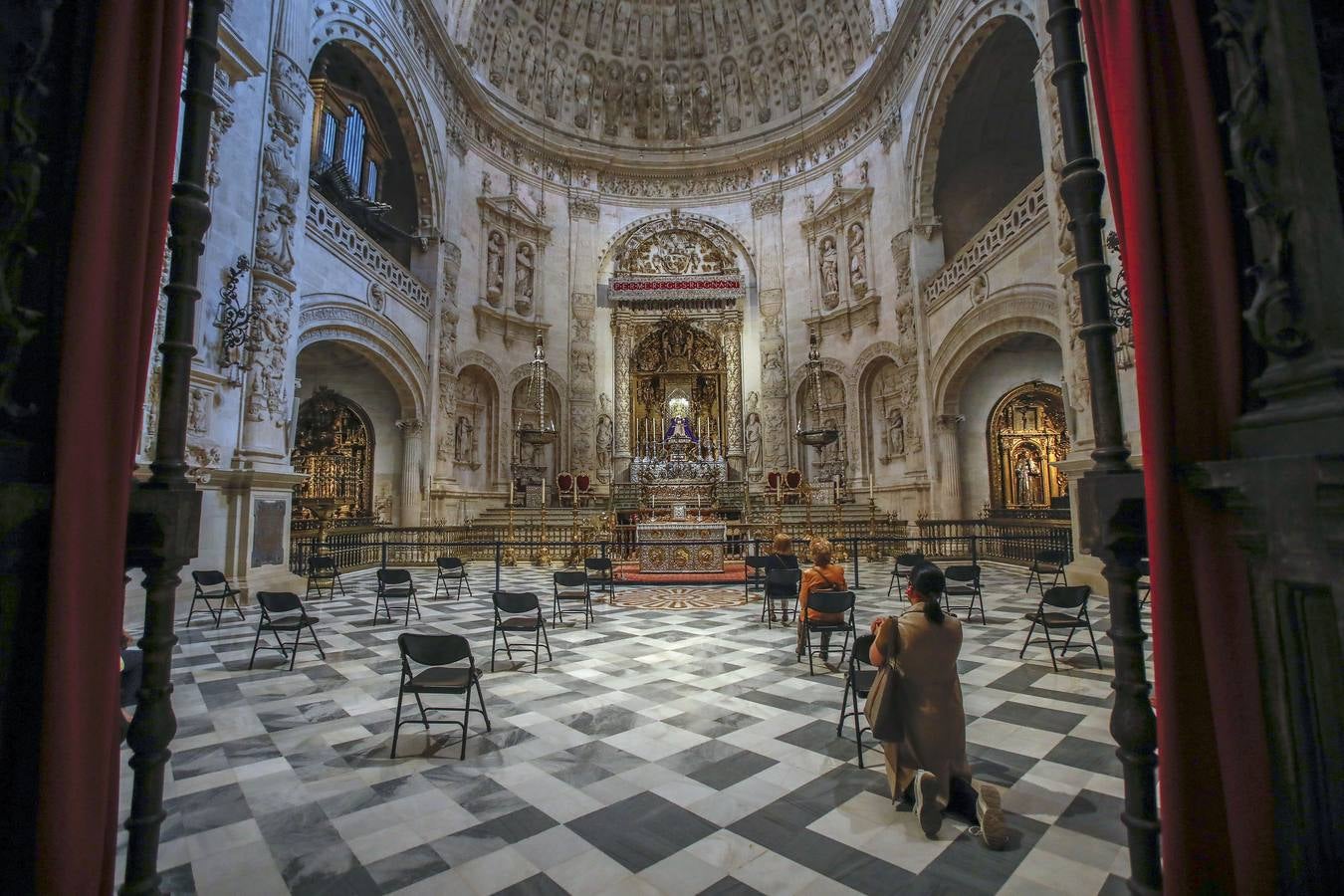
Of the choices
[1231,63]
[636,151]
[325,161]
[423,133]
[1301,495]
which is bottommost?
[1301,495]

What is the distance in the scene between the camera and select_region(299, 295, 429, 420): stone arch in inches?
431

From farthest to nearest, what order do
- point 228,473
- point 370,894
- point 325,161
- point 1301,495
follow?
point 325,161
point 228,473
point 370,894
point 1301,495

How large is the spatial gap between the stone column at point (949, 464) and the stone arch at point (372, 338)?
13.1m

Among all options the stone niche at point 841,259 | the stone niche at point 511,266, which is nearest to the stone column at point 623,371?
the stone niche at point 511,266

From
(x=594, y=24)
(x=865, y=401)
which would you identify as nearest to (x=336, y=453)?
(x=865, y=401)

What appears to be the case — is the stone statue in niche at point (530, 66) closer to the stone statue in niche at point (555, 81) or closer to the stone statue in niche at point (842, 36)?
the stone statue in niche at point (555, 81)

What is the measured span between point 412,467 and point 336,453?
74.9 inches

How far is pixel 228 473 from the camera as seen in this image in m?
8.18

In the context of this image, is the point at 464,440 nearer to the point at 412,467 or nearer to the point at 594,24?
the point at 412,467

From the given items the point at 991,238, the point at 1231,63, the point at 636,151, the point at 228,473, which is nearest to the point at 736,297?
the point at 636,151

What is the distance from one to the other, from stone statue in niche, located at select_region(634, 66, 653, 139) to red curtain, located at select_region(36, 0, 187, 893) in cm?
2230

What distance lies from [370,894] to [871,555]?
13.3 m

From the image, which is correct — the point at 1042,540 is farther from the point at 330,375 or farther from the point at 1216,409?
the point at 330,375

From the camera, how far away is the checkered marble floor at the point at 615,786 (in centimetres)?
238
